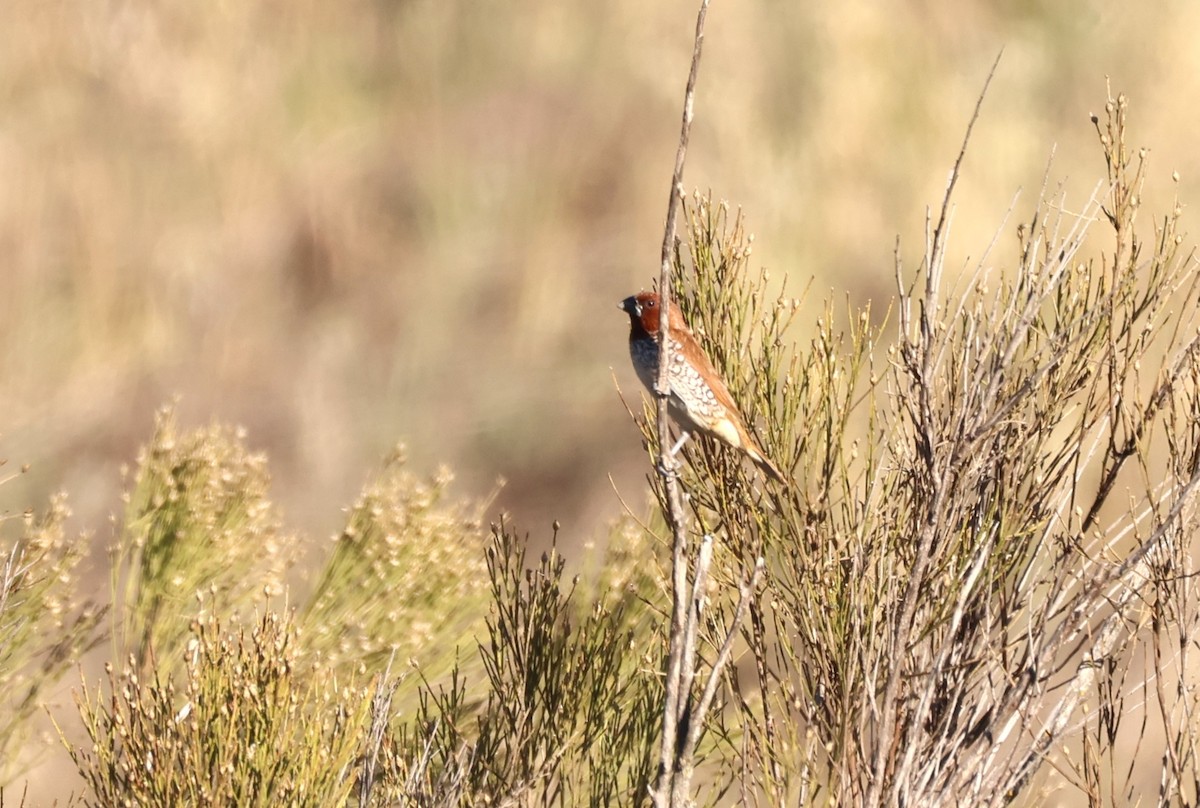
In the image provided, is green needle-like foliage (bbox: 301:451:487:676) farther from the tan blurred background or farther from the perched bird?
the tan blurred background

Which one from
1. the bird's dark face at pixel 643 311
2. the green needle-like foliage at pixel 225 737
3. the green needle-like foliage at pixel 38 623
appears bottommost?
the green needle-like foliage at pixel 225 737

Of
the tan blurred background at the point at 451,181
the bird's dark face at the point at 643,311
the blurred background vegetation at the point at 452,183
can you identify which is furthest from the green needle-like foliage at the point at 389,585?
the blurred background vegetation at the point at 452,183

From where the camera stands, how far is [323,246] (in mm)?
17031

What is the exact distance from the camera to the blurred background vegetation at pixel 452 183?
14992 millimetres

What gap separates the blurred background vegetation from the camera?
1499 cm

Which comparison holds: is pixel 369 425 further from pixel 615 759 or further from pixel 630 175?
pixel 615 759

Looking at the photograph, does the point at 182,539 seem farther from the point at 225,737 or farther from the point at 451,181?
the point at 451,181

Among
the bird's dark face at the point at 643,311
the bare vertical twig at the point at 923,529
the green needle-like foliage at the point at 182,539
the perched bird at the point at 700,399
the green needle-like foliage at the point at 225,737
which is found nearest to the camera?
the bare vertical twig at the point at 923,529

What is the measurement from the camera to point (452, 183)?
17.4 meters

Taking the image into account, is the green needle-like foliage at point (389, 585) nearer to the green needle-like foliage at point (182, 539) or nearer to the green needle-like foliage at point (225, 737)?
the green needle-like foliage at point (182, 539)

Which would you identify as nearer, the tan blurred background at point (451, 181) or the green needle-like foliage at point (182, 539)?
the green needle-like foliage at point (182, 539)

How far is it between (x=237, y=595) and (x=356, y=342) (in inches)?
408

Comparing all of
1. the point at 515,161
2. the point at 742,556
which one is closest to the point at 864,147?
the point at 515,161

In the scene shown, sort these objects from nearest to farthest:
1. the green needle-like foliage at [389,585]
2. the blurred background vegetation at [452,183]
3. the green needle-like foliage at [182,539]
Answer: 1. the green needle-like foliage at [182,539]
2. the green needle-like foliage at [389,585]
3. the blurred background vegetation at [452,183]
